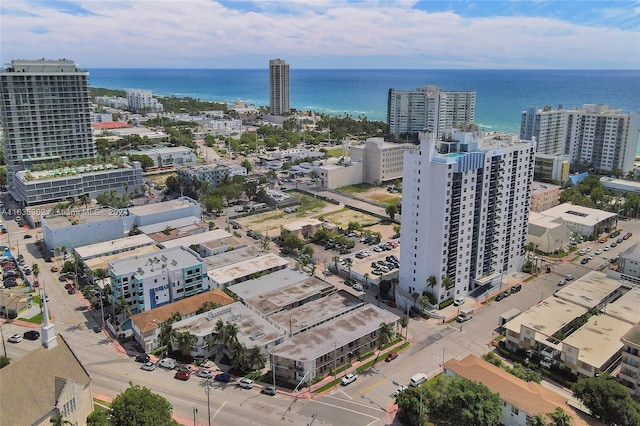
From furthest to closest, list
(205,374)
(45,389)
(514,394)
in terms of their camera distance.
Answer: (205,374) → (514,394) → (45,389)

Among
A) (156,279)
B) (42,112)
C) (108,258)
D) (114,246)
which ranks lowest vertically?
(108,258)

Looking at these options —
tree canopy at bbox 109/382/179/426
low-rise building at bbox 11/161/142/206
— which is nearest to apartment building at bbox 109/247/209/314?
tree canopy at bbox 109/382/179/426

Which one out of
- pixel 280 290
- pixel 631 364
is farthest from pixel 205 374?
pixel 631 364

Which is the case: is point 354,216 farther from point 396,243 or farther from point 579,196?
point 579,196

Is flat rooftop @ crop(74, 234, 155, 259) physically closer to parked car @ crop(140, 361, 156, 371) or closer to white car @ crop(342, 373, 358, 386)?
parked car @ crop(140, 361, 156, 371)

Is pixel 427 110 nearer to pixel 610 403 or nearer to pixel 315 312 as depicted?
pixel 315 312

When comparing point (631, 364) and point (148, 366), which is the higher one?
point (631, 364)
